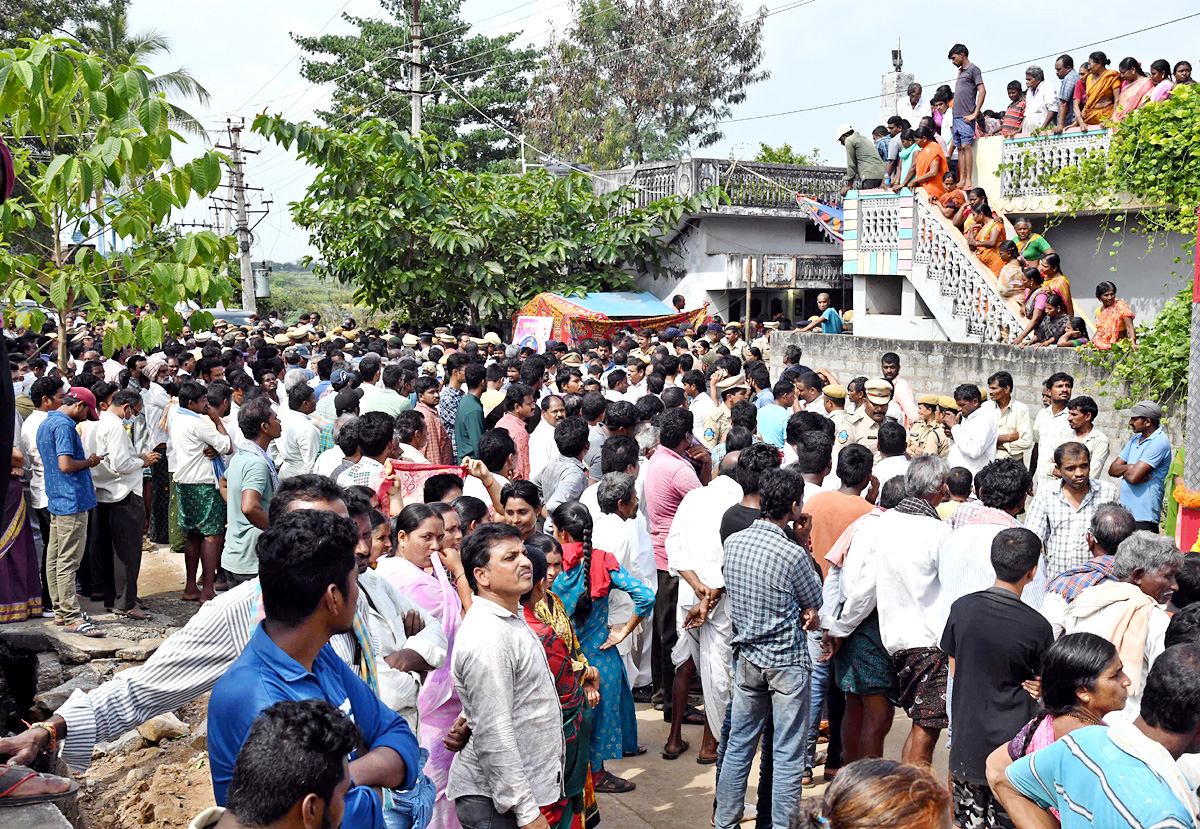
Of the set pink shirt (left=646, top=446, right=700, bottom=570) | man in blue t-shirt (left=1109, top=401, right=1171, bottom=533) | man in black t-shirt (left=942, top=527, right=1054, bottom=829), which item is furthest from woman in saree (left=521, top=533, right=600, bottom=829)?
man in blue t-shirt (left=1109, top=401, right=1171, bottom=533)

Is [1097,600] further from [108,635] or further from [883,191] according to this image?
[883,191]

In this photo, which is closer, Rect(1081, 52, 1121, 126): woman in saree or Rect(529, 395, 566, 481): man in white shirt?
Rect(529, 395, 566, 481): man in white shirt

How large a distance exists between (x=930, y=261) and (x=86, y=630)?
11.2 m

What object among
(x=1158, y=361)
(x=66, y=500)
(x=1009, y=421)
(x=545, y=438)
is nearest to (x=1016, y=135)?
(x=1158, y=361)

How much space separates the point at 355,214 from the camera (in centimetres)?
1983

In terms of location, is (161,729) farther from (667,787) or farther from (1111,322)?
(1111,322)

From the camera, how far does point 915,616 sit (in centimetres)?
486

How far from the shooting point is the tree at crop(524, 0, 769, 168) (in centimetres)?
3444

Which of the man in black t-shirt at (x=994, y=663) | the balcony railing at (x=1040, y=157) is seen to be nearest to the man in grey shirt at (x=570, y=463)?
the man in black t-shirt at (x=994, y=663)

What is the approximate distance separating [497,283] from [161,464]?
11.4 metres

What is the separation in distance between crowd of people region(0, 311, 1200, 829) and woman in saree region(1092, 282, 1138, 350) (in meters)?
2.78

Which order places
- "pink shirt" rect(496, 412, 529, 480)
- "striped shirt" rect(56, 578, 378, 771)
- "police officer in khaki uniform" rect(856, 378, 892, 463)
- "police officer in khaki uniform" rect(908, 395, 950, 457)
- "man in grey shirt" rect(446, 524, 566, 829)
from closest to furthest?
"striped shirt" rect(56, 578, 378, 771) → "man in grey shirt" rect(446, 524, 566, 829) → "police officer in khaki uniform" rect(856, 378, 892, 463) → "pink shirt" rect(496, 412, 529, 480) → "police officer in khaki uniform" rect(908, 395, 950, 457)

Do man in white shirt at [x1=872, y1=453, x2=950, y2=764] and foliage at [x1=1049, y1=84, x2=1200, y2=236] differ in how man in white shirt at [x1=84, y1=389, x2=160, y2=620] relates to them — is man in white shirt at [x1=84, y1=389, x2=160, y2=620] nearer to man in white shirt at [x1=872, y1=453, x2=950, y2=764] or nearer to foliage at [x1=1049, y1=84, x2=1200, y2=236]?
man in white shirt at [x1=872, y1=453, x2=950, y2=764]

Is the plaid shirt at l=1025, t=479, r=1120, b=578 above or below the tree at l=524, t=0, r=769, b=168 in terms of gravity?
below
